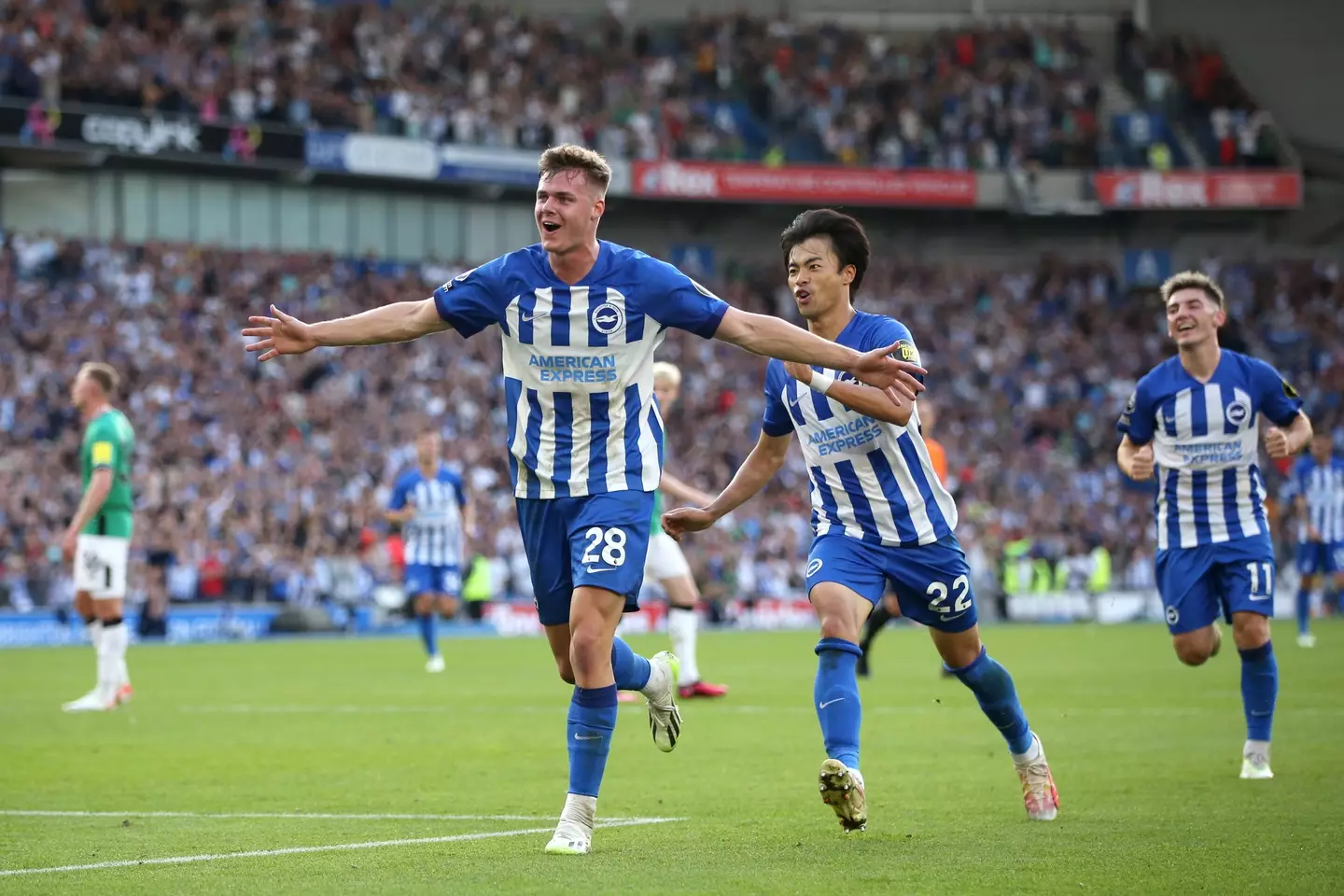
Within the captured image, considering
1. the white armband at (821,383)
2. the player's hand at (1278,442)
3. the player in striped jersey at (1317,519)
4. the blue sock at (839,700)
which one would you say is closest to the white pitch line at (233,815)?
the blue sock at (839,700)

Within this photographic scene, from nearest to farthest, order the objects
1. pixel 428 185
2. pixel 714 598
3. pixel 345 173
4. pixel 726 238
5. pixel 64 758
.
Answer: pixel 64 758
pixel 714 598
pixel 345 173
pixel 428 185
pixel 726 238

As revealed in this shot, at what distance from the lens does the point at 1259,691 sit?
963 cm

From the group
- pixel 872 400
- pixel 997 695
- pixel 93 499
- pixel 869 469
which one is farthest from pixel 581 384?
pixel 93 499

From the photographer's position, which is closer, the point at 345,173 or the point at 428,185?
the point at 345,173

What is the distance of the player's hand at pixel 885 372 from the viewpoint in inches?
267

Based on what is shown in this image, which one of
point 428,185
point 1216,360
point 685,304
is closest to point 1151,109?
point 428,185

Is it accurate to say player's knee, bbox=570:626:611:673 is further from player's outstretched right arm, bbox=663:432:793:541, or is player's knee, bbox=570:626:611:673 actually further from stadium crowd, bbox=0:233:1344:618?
stadium crowd, bbox=0:233:1344:618

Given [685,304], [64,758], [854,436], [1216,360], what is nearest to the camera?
[685,304]

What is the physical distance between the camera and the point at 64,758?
37.0ft

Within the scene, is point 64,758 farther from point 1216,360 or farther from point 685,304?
point 1216,360

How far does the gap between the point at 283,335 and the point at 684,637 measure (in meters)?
9.34

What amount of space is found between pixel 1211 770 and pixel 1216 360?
2.33 m

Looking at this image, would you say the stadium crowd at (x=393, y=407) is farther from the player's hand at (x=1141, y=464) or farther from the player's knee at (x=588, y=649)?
the player's knee at (x=588, y=649)

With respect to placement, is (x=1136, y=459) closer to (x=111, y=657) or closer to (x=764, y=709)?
(x=764, y=709)
